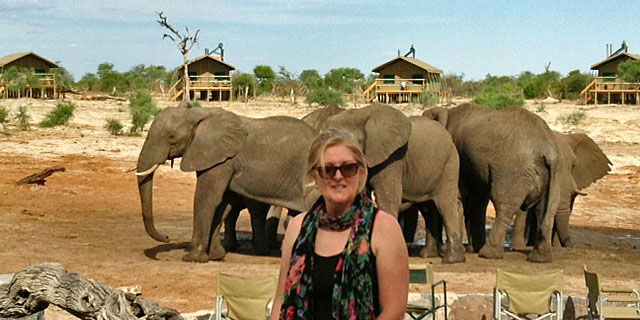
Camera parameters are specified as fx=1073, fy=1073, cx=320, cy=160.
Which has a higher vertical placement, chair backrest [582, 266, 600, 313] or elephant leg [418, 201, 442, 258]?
chair backrest [582, 266, 600, 313]

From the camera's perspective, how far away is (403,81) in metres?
56.7

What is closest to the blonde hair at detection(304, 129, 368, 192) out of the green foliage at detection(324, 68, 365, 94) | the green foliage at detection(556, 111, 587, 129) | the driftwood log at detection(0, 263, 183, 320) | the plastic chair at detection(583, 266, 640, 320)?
the driftwood log at detection(0, 263, 183, 320)

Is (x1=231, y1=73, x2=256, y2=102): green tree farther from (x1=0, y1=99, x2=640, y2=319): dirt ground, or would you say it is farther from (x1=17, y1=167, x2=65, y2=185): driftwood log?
(x1=17, y1=167, x2=65, y2=185): driftwood log

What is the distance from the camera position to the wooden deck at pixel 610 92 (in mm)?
→ 50388

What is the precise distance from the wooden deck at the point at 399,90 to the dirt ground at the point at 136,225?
2200 cm

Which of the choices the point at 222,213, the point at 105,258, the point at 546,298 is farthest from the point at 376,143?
the point at 546,298

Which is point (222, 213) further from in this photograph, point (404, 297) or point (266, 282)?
point (404, 297)


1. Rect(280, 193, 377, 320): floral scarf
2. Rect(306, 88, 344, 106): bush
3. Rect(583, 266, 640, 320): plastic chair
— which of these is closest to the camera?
Rect(280, 193, 377, 320): floral scarf

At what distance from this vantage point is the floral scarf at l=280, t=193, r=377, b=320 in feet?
12.5

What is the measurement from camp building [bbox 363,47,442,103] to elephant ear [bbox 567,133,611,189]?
121 ft

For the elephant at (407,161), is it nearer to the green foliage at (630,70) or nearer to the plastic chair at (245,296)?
the plastic chair at (245,296)

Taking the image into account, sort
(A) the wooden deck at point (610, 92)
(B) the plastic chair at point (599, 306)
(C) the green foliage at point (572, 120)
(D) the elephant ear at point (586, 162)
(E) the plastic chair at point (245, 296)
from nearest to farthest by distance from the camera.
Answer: (E) the plastic chair at point (245, 296) → (B) the plastic chair at point (599, 306) → (D) the elephant ear at point (586, 162) → (C) the green foliage at point (572, 120) → (A) the wooden deck at point (610, 92)

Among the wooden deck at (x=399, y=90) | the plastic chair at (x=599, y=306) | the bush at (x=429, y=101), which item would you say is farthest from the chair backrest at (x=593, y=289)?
the wooden deck at (x=399, y=90)

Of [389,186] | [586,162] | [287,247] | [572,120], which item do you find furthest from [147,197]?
[572,120]
